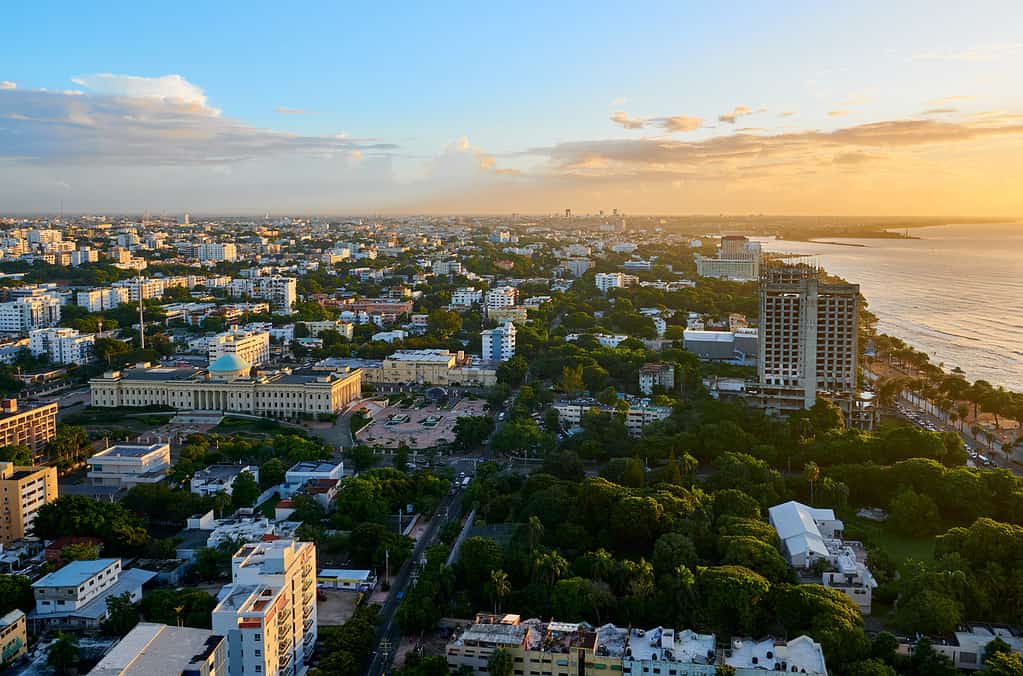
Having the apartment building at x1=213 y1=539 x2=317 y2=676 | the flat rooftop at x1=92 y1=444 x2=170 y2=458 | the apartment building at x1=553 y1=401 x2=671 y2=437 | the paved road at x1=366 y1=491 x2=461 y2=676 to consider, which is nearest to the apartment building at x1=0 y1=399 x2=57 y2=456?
the flat rooftop at x1=92 y1=444 x2=170 y2=458

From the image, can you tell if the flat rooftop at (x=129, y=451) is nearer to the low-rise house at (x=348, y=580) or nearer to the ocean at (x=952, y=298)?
the low-rise house at (x=348, y=580)

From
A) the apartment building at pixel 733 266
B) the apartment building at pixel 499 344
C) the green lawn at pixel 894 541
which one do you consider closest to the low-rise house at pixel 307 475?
the green lawn at pixel 894 541

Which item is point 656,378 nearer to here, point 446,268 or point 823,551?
point 823,551

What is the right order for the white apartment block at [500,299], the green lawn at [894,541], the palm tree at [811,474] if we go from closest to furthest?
the green lawn at [894,541]
the palm tree at [811,474]
the white apartment block at [500,299]

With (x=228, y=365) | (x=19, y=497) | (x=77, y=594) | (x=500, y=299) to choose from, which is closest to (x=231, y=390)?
(x=228, y=365)

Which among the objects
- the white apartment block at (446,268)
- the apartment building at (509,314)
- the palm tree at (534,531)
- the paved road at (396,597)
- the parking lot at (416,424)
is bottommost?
the paved road at (396,597)

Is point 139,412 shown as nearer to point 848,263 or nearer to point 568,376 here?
point 568,376
